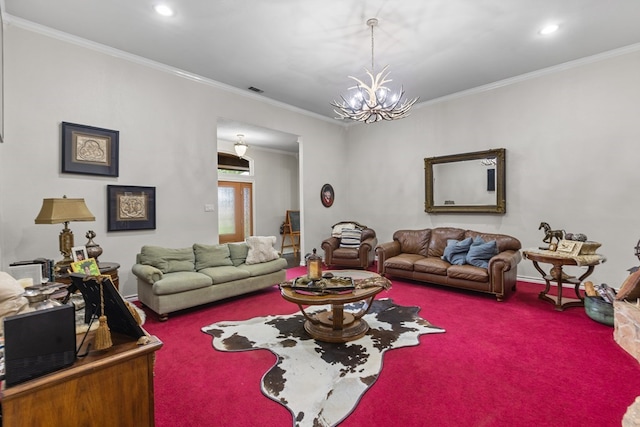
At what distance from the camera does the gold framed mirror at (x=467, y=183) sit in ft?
16.5

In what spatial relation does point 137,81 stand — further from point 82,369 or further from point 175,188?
point 82,369

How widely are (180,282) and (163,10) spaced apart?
116 inches

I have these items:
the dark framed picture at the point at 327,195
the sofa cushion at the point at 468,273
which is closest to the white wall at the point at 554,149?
the sofa cushion at the point at 468,273

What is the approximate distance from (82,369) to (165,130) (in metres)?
4.03

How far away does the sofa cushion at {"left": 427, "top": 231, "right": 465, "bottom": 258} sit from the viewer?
5.04 metres

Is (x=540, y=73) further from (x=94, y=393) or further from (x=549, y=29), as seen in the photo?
(x=94, y=393)

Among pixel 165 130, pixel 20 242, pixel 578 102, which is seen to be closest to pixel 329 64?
pixel 165 130

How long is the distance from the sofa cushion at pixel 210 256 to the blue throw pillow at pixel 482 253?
3.51 m

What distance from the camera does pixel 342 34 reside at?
141 inches

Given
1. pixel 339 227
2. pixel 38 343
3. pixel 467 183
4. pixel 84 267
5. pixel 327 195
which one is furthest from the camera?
pixel 327 195

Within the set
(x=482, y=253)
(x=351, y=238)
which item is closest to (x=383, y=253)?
(x=351, y=238)

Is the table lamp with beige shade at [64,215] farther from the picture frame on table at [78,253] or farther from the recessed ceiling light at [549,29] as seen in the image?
the recessed ceiling light at [549,29]

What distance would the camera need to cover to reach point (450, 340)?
9.20 ft

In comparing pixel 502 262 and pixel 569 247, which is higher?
pixel 569 247
